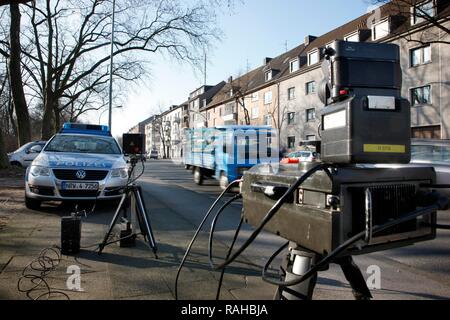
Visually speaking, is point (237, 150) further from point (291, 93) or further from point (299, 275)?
point (291, 93)

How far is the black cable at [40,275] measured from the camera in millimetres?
3530

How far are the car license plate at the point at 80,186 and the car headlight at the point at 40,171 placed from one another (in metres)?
0.40

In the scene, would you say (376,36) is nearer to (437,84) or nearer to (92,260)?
(437,84)

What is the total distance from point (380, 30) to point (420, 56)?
219 inches

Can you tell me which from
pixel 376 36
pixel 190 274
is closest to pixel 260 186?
Answer: pixel 190 274

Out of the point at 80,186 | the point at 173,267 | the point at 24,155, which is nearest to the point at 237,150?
the point at 80,186

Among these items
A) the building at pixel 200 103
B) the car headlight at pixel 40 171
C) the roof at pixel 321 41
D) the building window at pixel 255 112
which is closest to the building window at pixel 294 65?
the roof at pixel 321 41

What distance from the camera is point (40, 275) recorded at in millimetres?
4004

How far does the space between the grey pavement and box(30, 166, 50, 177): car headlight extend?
0.79 meters

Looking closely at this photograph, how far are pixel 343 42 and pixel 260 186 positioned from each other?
33.2 inches

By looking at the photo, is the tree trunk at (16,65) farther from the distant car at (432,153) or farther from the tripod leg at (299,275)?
the tripod leg at (299,275)

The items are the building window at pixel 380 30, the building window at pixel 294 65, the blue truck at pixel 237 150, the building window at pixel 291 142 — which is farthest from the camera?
the building window at pixel 294 65
